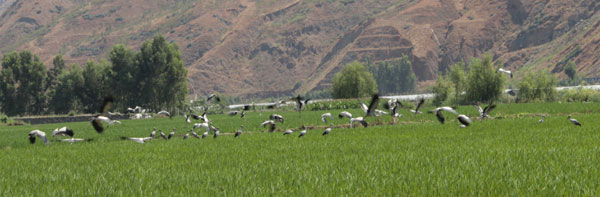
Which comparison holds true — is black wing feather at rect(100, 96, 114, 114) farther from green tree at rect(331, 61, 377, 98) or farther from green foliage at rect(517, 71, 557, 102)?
green tree at rect(331, 61, 377, 98)

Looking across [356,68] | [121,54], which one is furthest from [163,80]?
[356,68]

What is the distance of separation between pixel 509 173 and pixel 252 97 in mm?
191873

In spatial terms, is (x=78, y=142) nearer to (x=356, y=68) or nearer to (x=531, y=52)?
(x=356, y=68)

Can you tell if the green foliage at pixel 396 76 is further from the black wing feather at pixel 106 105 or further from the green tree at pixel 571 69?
the black wing feather at pixel 106 105

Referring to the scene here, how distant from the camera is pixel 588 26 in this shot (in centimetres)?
16088

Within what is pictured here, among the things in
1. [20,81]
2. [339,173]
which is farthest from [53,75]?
[339,173]

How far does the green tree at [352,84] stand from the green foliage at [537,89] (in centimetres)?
2339

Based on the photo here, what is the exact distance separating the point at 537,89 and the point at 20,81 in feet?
243

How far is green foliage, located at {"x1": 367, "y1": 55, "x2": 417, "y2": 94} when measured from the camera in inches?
6939

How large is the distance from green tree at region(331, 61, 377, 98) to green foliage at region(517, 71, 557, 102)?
23.4m

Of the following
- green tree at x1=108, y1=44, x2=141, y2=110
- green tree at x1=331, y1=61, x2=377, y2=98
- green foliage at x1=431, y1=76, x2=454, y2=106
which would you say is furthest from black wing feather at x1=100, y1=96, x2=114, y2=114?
green foliage at x1=431, y1=76, x2=454, y2=106

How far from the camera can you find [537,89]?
66.5 m

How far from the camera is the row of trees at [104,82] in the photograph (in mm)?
72062

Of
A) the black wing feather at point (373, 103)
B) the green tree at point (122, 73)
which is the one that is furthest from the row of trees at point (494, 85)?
the black wing feather at point (373, 103)
